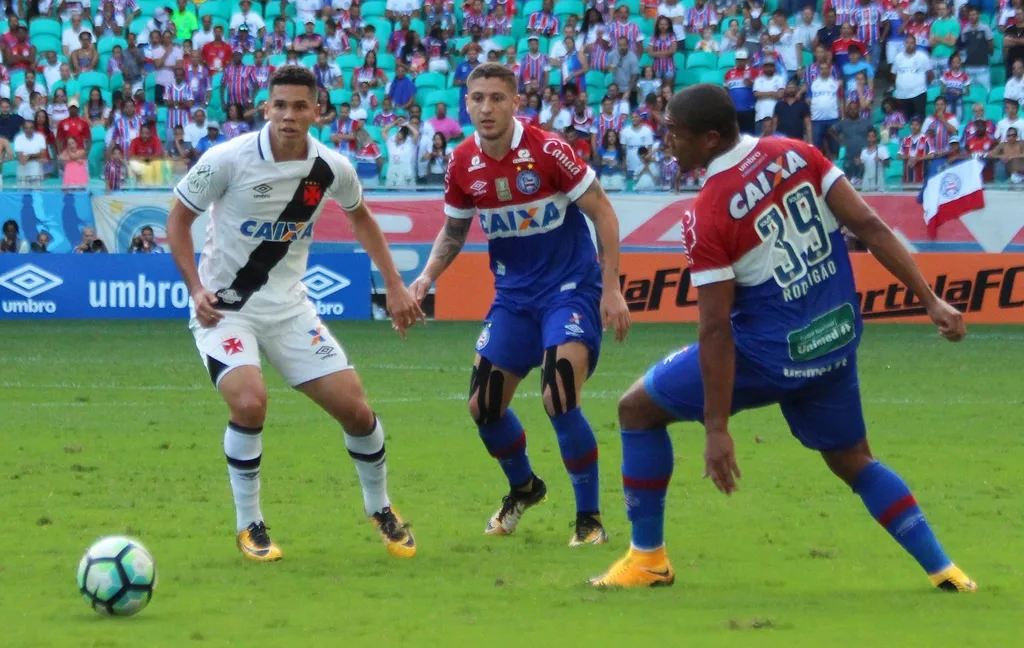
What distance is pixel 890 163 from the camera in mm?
22094

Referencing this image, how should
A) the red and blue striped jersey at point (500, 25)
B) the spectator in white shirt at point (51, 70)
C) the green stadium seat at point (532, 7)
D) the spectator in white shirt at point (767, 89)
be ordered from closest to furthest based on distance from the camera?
the spectator in white shirt at point (767, 89), the spectator in white shirt at point (51, 70), the red and blue striped jersey at point (500, 25), the green stadium seat at point (532, 7)

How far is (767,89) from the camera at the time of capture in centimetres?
2456

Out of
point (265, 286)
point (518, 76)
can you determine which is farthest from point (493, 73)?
point (518, 76)

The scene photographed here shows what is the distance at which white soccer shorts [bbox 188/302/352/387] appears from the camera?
7.01 meters

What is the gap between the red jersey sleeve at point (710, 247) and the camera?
5.49m

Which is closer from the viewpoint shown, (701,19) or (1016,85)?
(1016,85)

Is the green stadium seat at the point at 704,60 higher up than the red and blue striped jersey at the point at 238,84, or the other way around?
the green stadium seat at the point at 704,60

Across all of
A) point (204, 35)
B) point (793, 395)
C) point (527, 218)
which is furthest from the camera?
point (204, 35)

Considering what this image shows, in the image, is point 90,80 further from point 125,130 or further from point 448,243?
point 448,243

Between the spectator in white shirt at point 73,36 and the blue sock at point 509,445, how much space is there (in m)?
23.0

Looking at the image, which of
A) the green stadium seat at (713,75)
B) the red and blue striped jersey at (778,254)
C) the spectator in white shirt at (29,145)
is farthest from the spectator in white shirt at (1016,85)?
the red and blue striped jersey at (778,254)

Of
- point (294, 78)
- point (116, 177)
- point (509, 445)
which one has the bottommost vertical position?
point (116, 177)

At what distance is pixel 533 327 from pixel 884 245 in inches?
94.4

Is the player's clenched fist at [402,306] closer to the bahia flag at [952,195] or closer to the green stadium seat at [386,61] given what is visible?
the bahia flag at [952,195]
